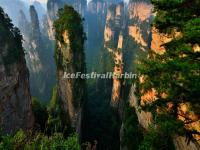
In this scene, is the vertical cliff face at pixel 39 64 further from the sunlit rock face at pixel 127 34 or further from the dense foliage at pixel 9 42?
the dense foliage at pixel 9 42

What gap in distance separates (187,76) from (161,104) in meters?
2.08

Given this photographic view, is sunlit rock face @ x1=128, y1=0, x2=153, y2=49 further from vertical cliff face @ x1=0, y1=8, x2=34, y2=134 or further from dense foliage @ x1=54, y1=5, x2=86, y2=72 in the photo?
vertical cliff face @ x1=0, y1=8, x2=34, y2=134

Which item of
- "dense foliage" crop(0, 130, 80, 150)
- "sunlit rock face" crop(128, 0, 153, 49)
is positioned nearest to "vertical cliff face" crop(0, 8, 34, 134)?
"dense foliage" crop(0, 130, 80, 150)

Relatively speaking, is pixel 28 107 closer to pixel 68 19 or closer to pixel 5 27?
pixel 5 27

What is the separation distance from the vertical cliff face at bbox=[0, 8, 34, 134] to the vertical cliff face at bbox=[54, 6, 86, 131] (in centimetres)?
653

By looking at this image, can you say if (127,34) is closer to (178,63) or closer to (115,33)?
(115,33)

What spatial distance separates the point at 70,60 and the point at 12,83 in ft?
33.2

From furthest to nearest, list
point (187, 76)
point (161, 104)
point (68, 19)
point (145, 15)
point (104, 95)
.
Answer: point (145, 15) → point (104, 95) → point (68, 19) → point (161, 104) → point (187, 76)

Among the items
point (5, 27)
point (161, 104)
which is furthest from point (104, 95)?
point (161, 104)

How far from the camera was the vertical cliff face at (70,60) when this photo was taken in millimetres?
38344

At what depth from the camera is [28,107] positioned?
113 feet

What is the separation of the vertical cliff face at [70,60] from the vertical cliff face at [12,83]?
6.53 meters

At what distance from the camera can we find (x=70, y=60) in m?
38.7

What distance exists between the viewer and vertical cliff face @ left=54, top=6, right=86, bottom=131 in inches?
1510
